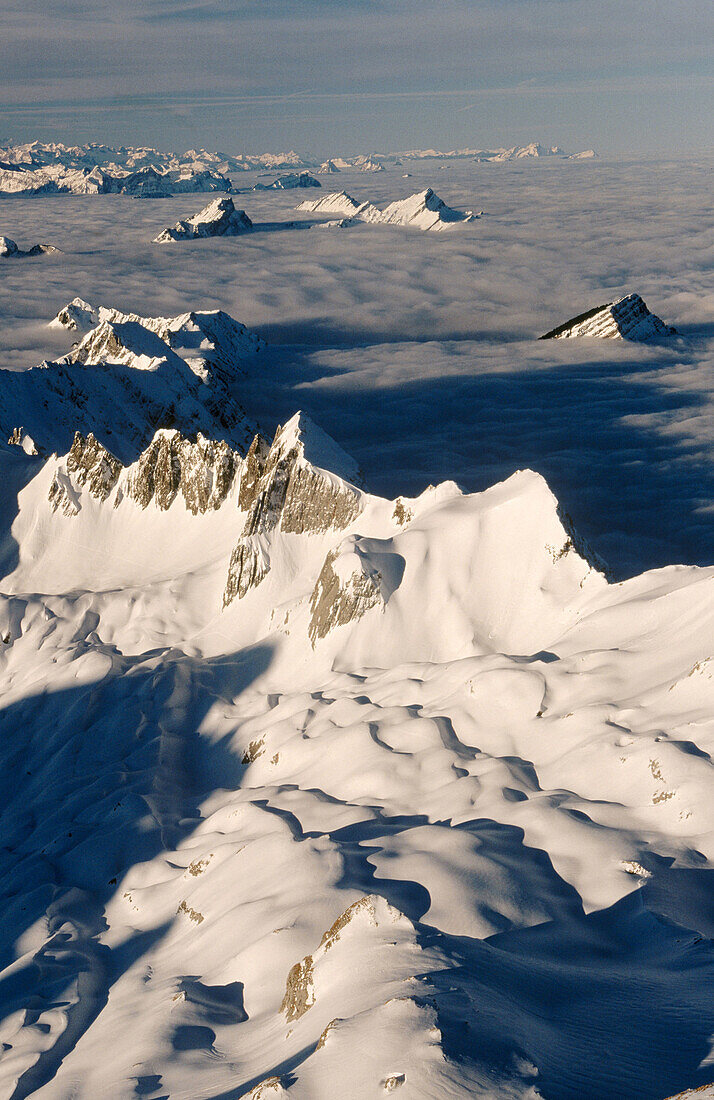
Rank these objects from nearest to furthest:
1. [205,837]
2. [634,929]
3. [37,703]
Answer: [634,929], [205,837], [37,703]

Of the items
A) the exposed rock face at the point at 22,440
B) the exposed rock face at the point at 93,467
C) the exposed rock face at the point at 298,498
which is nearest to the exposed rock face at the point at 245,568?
the exposed rock face at the point at 298,498

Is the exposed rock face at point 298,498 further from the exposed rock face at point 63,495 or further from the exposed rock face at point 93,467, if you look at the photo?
the exposed rock face at point 63,495

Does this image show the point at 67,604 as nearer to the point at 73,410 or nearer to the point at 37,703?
the point at 37,703

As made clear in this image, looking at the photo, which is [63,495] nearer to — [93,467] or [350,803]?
[93,467]

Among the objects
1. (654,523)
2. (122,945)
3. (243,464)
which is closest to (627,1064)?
(122,945)

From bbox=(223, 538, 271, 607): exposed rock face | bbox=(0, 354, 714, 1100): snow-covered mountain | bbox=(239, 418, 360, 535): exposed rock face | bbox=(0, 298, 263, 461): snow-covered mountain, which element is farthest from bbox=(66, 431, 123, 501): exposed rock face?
bbox=(223, 538, 271, 607): exposed rock face

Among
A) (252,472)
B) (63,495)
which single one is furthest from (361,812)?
(63,495)
